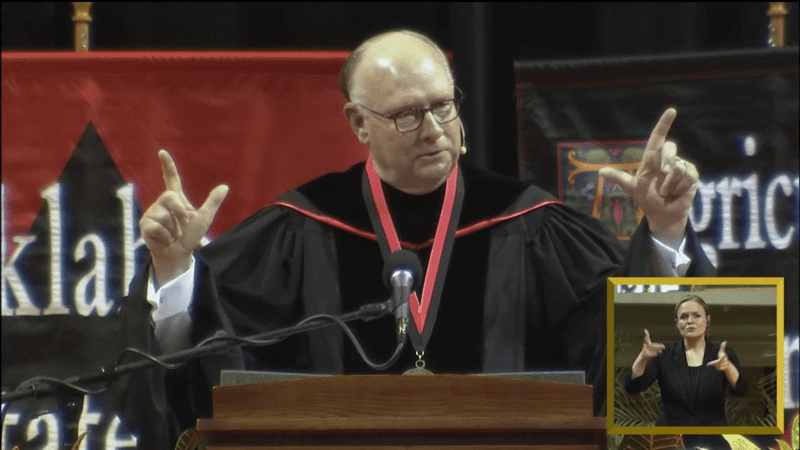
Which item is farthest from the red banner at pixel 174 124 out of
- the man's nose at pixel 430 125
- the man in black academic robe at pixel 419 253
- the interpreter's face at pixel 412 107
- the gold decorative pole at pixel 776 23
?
the gold decorative pole at pixel 776 23

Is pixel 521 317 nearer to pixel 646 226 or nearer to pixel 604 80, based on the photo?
pixel 646 226

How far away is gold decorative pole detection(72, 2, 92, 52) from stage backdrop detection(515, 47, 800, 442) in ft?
5.50

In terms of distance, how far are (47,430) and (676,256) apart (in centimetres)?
273

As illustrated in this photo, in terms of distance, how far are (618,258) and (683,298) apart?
0.95 m

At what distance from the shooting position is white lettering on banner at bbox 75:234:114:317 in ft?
15.9

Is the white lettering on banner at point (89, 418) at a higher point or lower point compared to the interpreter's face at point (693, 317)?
lower

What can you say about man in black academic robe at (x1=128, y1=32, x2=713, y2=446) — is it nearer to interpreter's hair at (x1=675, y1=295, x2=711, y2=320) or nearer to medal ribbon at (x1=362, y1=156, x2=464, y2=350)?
medal ribbon at (x1=362, y1=156, x2=464, y2=350)

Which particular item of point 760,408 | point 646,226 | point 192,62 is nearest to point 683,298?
point 760,408

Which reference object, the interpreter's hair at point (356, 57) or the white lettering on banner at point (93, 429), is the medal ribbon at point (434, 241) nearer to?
the interpreter's hair at point (356, 57)

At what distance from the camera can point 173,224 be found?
303cm

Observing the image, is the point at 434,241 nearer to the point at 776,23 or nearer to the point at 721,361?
the point at 721,361

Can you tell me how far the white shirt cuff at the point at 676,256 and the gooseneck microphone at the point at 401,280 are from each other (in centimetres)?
70

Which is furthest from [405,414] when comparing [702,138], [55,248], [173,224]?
[55,248]

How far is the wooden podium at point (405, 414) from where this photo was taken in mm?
2459
